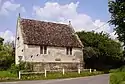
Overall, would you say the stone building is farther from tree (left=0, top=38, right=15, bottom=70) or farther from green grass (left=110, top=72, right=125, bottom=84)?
green grass (left=110, top=72, right=125, bottom=84)

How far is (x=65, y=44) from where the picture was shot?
5778cm

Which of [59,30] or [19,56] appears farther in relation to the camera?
[59,30]

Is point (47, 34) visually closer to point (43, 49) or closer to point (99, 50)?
point (43, 49)

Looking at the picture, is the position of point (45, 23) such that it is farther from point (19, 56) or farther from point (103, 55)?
point (103, 55)

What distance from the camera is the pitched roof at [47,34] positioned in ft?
179

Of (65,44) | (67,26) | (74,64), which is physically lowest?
(74,64)

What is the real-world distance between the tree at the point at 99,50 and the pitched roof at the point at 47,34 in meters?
3.25

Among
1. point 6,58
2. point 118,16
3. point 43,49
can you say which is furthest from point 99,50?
point 118,16

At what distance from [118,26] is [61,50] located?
31033 mm

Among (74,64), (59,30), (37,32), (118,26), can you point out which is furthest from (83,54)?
(118,26)

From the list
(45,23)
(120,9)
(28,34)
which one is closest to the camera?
Result: (120,9)

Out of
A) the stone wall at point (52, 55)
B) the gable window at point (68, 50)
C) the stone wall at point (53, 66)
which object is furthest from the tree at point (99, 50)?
the stone wall at point (53, 66)

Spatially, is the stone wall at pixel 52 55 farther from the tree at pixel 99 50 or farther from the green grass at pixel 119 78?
the green grass at pixel 119 78

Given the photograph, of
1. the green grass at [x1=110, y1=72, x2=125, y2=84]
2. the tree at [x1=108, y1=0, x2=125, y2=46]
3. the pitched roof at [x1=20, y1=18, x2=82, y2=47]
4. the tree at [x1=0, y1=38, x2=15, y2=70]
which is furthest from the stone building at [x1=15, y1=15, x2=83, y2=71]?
the green grass at [x1=110, y1=72, x2=125, y2=84]
